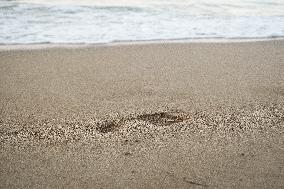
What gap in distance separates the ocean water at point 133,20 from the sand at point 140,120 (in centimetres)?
111

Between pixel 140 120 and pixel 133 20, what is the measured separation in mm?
4371

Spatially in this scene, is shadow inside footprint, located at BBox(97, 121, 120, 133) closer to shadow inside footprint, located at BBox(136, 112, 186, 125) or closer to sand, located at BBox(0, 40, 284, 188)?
sand, located at BBox(0, 40, 284, 188)

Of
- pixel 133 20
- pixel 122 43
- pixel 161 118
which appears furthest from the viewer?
pixel 133 20

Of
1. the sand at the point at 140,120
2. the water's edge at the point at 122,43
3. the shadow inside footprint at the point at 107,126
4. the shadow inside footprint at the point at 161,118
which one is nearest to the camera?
the sand at the point at 140,120

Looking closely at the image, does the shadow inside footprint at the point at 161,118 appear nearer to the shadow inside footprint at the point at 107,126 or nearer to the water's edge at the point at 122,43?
the shadow inside footprint at the point at 107,126

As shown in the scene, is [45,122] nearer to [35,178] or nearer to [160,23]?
[35,178]

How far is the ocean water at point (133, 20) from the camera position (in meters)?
5.67

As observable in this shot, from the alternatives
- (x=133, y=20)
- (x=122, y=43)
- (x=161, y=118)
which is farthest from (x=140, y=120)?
(x=133, y=20)

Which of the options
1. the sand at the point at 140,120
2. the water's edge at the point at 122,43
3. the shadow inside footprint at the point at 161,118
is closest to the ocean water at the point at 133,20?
the water's edge at the point at 122,43

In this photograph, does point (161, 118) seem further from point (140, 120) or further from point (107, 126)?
point (107, 126)

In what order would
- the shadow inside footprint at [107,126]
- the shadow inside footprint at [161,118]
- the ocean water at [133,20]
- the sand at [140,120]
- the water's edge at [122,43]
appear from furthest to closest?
1. the ocean water at [133,20]
2. the water's edge at [122,43]
3. the shadow inside footprint at [161,118]
4. the shadow inside footprint at [107,126]
5. the sand at [140,120]

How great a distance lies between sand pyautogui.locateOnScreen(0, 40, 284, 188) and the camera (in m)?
2.17

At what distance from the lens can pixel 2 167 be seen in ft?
7.20

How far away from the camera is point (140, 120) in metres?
2.84
